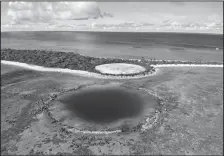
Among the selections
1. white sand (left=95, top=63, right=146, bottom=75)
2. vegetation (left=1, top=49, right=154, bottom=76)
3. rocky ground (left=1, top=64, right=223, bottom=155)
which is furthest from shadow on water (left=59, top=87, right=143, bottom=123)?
vegetation (left=1, top=49, right=154, bottom=76)

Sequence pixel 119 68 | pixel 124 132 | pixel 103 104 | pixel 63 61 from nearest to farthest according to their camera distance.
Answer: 1. pixel 124 132
2. pixel 103 104
3. pixel 119 68
4. pixel 63 61

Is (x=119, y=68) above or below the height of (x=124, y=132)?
above

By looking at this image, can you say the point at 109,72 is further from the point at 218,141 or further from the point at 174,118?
the point at 218,141

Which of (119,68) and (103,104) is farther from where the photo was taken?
(119,68)

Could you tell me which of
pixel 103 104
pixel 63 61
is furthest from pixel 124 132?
pixel 63 61

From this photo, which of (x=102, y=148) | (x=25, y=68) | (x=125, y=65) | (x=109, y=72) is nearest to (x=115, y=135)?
(x=102, y=148)

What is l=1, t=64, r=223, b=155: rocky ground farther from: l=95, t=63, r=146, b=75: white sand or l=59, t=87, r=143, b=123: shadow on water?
l=95, t=63, r=146, b=75: white sand

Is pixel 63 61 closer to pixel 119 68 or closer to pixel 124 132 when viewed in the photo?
pixel 119 68

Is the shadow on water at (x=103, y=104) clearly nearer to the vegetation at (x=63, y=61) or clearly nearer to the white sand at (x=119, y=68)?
the white sand at (x=119, y=68)
